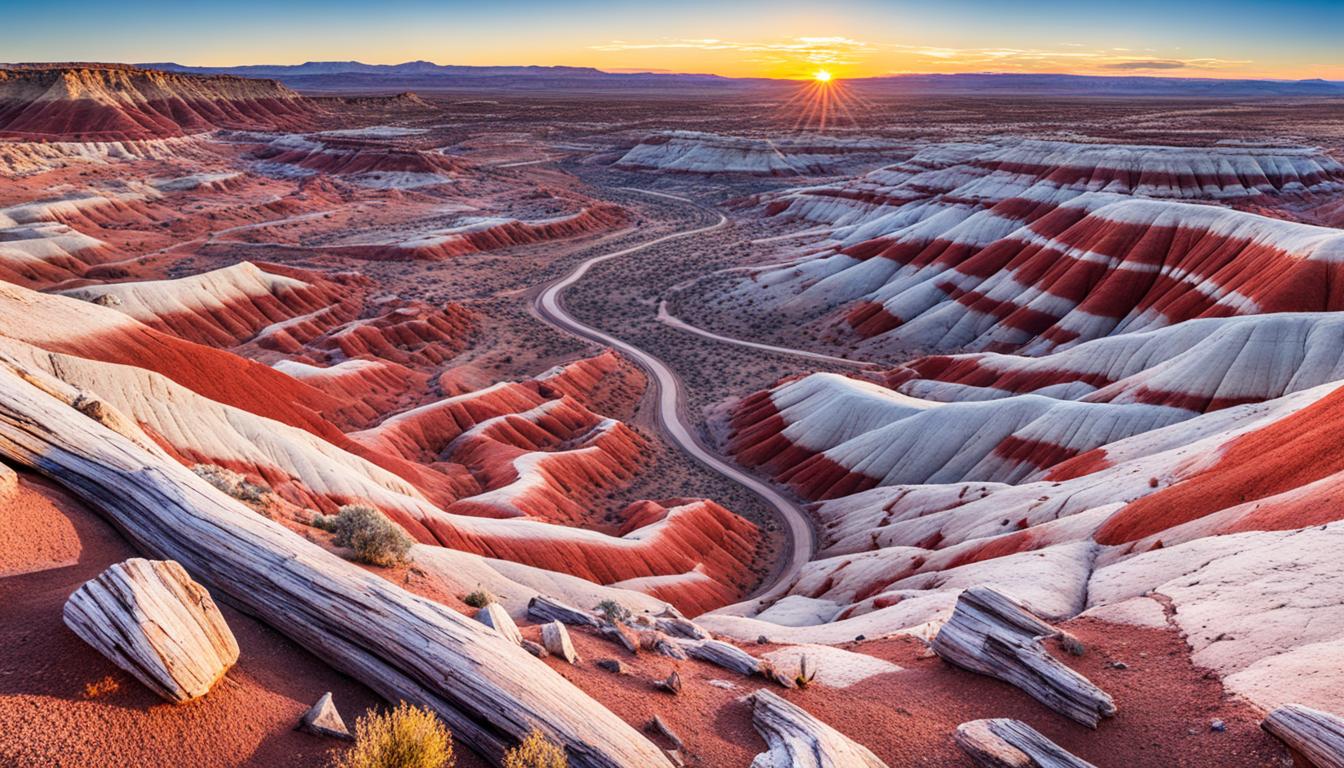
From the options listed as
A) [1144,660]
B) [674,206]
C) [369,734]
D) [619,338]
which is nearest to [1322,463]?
[1144,660]

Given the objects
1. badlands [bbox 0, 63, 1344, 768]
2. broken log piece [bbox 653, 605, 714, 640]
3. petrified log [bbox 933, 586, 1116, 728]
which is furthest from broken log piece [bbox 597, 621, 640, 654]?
petrified log [bbox 933, 586, 1116, 728]

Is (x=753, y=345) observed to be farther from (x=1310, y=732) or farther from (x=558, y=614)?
(x=1310, y=732)

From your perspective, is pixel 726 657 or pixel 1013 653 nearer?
pixel 1013 653

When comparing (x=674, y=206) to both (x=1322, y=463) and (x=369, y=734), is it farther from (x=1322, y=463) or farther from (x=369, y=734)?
(x=369, y=734)

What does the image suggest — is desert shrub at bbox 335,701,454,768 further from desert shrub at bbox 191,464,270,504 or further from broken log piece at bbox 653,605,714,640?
desert shrub at bbox 191,464,270,504

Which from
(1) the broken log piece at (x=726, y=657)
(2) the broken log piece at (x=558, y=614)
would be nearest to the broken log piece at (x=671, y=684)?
(1) the broken log piece at (x=726, y=657)

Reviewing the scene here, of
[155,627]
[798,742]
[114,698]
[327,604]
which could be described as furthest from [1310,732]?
[114,698]
